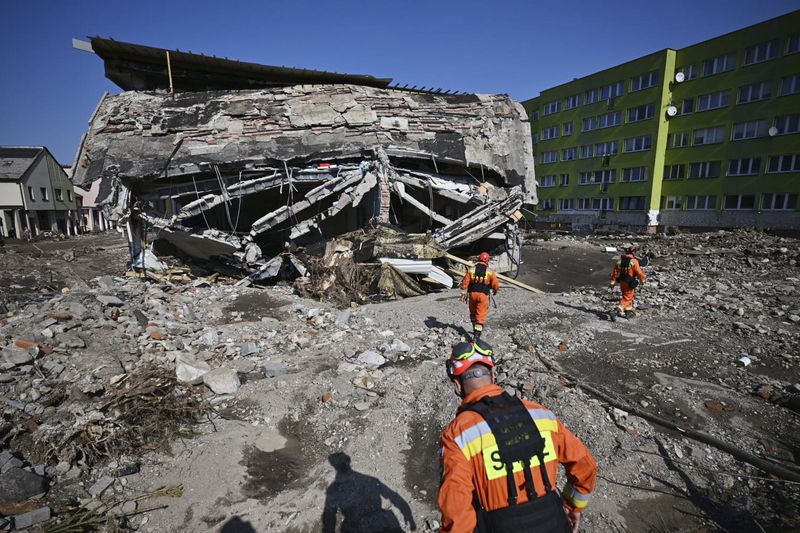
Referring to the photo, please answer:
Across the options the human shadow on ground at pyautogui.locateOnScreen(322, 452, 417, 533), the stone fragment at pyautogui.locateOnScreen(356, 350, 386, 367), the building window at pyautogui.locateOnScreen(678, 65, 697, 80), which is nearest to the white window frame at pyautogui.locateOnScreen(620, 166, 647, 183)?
the building window at pyautogui.locateOnScreen(678, 65, 697, 80)

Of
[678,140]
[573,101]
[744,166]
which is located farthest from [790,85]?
[573,101]

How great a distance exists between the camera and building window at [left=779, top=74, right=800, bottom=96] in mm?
21359

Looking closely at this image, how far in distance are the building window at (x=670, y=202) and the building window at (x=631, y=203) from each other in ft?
4.31

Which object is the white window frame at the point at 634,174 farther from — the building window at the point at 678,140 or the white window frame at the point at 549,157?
the white window frame at the point at 549,157

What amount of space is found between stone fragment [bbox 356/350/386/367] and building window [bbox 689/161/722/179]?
2941 cm

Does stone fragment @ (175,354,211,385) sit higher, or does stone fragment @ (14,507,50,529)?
stone fragment @ (175,354,211,385)

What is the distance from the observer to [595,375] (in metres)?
5.64

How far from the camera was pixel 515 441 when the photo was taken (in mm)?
1816

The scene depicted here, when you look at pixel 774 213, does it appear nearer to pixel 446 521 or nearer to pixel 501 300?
pixel 501 300

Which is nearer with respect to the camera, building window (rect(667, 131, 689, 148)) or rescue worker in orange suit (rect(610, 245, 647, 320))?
rescue worker in orange suit (rect(610, 245, 647, 320))

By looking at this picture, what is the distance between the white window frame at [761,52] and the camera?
22.0m

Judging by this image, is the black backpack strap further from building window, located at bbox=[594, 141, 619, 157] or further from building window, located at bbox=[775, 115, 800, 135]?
building window, located at bbox=[594, 141, 619, 157]

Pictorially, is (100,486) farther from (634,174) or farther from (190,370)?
(634,174)

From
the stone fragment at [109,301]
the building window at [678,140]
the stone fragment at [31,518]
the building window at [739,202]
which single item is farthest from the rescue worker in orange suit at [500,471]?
the building window at [678,140]
